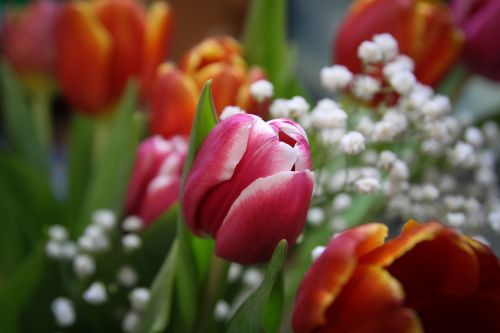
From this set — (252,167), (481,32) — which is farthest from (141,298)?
(481,32)

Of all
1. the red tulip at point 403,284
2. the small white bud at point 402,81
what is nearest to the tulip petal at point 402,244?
the red tulip at point 403,284

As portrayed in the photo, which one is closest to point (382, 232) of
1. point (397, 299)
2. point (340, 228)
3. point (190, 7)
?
point (397, 299)

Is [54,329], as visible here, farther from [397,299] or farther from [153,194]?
[397,299]

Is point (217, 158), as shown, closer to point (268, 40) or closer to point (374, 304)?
point (374, 304)

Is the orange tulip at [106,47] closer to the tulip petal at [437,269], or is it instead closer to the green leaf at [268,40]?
the green leaf at [268,40]

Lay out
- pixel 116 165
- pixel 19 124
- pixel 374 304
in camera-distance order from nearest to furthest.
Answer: pixel 374 304
pixel 116 165
pixel 19 124

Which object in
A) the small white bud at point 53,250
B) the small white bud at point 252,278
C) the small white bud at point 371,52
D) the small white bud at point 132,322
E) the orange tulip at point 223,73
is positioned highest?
the small white bud at point 371,52
